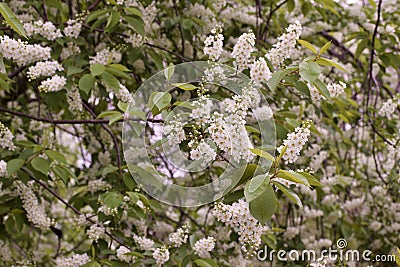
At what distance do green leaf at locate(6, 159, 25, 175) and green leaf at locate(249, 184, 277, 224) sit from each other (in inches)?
35.3

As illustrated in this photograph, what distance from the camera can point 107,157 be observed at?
2.52m

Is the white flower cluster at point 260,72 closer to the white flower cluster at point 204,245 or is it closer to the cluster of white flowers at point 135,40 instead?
the white flower cluster at point 204,245

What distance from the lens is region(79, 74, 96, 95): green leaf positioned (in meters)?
1.81

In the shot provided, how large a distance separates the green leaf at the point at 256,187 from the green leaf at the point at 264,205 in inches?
0.8

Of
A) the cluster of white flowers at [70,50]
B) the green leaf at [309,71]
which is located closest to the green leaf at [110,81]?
the cluster of white flowers at [70,50]

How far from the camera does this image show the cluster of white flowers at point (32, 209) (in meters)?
1.98

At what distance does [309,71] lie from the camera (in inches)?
56.2

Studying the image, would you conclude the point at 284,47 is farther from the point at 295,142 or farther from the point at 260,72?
the point at 295,142

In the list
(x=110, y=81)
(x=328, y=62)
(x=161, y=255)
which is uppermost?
(x=110, y=81)

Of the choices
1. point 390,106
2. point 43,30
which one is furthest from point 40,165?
point 390,106

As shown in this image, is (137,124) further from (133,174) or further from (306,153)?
(306,153)

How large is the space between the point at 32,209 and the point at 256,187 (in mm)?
1111

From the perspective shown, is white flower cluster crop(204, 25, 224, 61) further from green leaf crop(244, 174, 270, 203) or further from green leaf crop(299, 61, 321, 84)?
green leaf crop(244, 174, 270, 203)

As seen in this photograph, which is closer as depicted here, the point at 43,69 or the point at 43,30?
the point at 43,69
